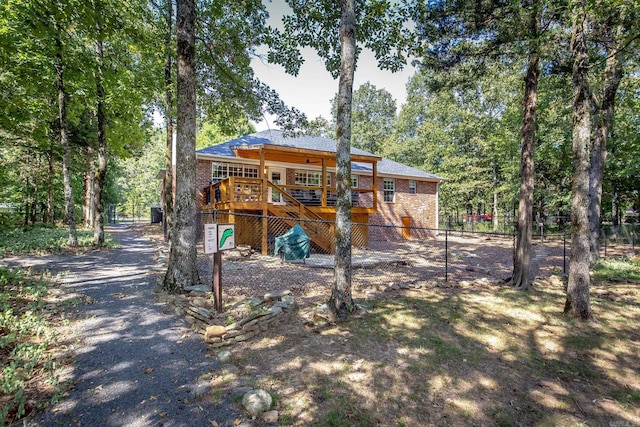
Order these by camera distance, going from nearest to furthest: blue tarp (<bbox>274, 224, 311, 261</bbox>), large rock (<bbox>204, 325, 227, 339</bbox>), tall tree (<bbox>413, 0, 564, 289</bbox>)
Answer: large rock (<bbox>204, 325, 227, 339</bbox>), tall tree (<bbox>413, 0, 564, 289</bbox>), blue tarp (<bbox>274, 224, 311, 261</bbox>)

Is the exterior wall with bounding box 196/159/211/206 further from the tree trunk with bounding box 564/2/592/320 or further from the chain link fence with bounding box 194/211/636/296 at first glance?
the tree trunk with bounding box 564/2/592/320

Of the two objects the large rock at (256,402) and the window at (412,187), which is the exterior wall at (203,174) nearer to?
the large rock at (256,402)

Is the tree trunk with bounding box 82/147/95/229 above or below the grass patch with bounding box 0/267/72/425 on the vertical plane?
above

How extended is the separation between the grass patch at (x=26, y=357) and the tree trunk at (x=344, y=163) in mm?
3471

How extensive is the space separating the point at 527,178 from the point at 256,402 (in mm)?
7526

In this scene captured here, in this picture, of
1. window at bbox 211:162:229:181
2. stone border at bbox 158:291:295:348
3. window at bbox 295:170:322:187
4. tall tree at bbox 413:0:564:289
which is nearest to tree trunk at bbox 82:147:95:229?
window at bbox 211:162:229:181

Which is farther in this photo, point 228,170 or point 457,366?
point 228,170

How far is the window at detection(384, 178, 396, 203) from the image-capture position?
17.8m

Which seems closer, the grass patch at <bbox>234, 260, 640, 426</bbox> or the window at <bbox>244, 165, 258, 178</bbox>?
the grass patch at <bbox>234, 260, 640, 426</bbox>

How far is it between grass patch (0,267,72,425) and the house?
466 centimetres

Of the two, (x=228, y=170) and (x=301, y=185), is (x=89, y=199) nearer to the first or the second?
(x=228, y=170)

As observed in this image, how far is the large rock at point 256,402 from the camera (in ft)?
8.49

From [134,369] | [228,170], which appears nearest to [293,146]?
[228,170]

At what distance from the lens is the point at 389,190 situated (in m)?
17.8
